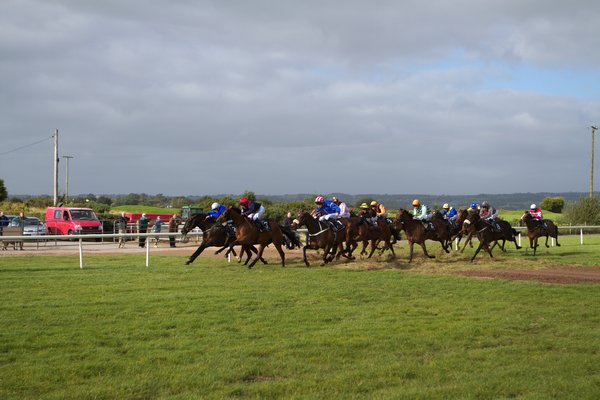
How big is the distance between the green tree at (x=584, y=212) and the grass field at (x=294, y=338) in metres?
36.3

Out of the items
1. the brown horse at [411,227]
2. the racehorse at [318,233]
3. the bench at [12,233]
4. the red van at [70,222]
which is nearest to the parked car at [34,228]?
the bench at [12,233]

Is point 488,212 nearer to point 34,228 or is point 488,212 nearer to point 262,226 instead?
point 262,226

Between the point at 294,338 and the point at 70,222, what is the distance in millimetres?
26598

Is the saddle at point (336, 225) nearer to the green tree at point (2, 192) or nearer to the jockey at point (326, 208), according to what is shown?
the jockey at point (326, 208)

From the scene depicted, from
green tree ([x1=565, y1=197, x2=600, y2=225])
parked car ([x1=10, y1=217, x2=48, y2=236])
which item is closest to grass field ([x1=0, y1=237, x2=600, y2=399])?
parked car ([x1=10, y1=217, x2=48, y2=236])

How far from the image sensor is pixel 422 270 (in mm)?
17422

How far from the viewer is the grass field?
635 cm

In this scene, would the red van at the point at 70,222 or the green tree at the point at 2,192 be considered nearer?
the red van at the point at 70,222

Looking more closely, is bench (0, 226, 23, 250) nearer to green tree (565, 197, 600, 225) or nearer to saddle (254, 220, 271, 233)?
saddle (254, 220, 271, 233)

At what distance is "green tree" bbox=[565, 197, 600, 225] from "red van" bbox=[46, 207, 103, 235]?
3483 centimetres

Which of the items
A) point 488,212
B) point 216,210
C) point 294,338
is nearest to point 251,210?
point 216,210

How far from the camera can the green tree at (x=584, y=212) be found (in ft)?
154

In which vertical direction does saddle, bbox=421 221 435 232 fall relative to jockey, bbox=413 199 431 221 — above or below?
below

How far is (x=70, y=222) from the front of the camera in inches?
1271
